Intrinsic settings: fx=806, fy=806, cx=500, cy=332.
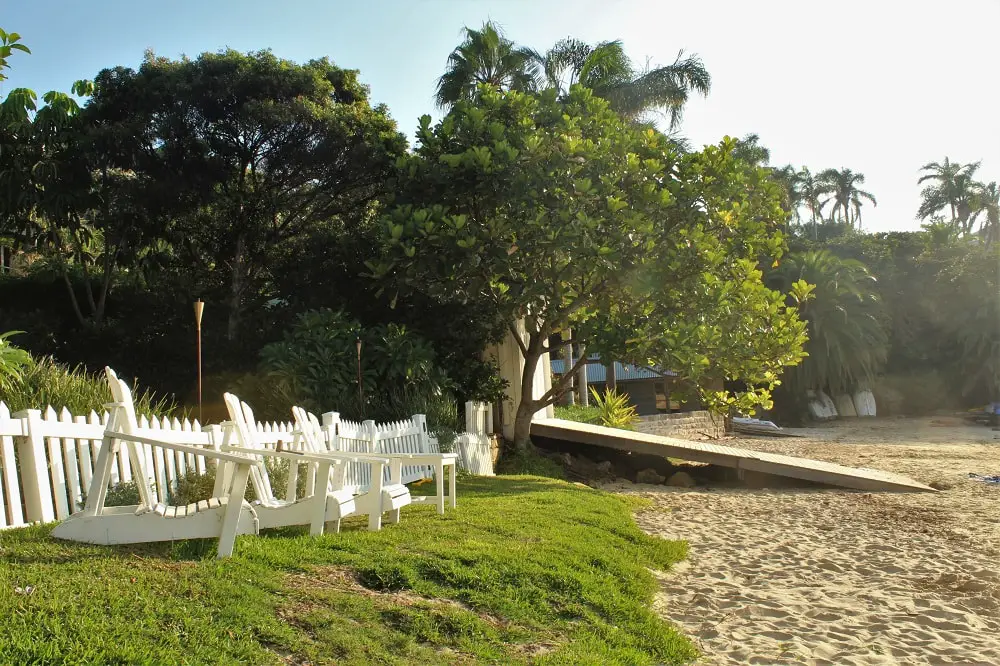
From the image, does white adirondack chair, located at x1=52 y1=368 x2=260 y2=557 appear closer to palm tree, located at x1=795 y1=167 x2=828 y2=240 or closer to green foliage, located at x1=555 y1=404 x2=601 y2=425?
green foliage, located at x1=555 y1=404 x2=601 y2=425

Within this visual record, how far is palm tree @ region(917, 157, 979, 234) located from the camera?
2293 inches

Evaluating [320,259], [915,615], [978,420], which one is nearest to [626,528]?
[915,615]

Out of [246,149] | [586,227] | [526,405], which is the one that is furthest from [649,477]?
[246,149]

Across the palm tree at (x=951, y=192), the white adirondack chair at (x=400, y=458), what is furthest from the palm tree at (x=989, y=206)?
the white adirondack chair at (x=400, y=458)

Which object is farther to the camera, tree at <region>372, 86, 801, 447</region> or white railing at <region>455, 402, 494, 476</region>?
tree at <region>372, 86, 801, 447</region>

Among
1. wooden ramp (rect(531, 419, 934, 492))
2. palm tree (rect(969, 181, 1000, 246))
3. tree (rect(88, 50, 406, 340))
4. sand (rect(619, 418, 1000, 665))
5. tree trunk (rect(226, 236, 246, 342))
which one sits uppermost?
palm tree (rect(969, 181, 1000, 246))

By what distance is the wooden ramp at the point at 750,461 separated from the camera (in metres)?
12.1

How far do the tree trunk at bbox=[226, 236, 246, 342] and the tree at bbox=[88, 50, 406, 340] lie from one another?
0.08 feet

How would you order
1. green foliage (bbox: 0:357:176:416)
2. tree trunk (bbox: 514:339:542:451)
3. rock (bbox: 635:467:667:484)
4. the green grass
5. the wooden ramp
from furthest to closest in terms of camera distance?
rock (bbox: 635:467:667:484), tree trunk (bbox: 514:339:542:451), the wooden ramp, green foliage (bbox: 0:357:176:416), the green grass

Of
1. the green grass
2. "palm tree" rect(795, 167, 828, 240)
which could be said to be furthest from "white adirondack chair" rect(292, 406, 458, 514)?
"palm tree" rect(795, 167, 828, 240)

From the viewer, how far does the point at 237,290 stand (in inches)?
622

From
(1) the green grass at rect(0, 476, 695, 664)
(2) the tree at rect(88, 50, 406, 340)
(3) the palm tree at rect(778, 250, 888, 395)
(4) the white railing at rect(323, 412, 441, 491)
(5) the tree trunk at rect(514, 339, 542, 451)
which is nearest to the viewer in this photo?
(1) the green grass at rect(0, 476, 695, 664)

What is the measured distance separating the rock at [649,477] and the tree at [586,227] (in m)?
2.38

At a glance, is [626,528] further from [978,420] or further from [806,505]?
[978,420]
